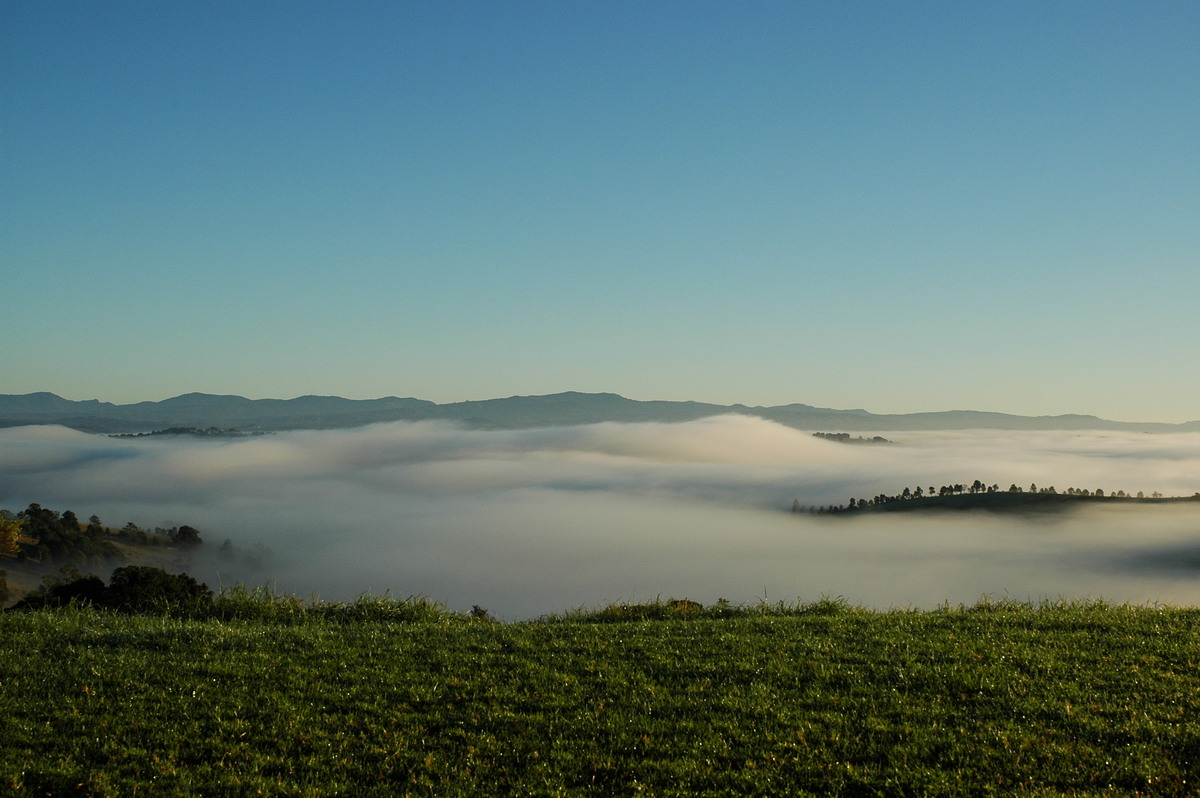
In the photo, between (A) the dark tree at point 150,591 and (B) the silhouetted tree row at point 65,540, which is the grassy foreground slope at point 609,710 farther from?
(B) the silhouetted tree row at point 65,540

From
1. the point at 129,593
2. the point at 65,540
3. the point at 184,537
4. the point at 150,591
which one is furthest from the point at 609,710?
the point at 184,537

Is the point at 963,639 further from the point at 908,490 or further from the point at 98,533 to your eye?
the point at 98,533

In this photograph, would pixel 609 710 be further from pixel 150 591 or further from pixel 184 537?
pixel 184 537

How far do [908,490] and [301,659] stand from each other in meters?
138

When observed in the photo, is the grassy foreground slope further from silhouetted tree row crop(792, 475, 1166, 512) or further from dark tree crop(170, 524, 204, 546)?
dark tree crop(170, 524, 204, 546)

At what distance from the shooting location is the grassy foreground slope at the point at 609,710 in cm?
906

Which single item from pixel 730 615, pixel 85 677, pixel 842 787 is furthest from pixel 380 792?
pixel 730 615

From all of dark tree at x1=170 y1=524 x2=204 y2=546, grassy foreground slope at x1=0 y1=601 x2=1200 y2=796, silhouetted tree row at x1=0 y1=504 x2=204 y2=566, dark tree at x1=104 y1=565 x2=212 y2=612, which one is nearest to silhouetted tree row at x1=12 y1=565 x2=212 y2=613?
dark tree at x1=104 y1=565 x2=212 y2=612

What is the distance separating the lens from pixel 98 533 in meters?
131

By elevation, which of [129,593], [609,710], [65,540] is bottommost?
[65,540]

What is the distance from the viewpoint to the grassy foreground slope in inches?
357

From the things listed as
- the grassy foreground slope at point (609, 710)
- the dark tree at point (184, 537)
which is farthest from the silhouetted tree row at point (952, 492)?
the dark tree at point (184, 537)

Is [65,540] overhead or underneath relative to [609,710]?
underneath

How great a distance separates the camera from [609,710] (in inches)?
434
